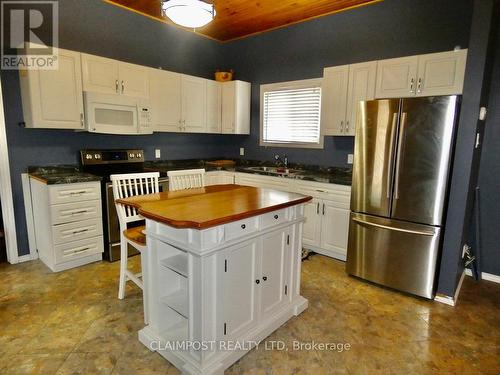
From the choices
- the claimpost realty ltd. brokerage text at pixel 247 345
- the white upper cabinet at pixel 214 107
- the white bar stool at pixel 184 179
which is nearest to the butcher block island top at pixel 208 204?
the white bar stool at pixel 184 179

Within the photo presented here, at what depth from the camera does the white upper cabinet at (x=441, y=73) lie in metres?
2.70

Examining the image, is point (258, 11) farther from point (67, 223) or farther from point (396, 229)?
point (67, 223)

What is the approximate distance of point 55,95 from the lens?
3.01m

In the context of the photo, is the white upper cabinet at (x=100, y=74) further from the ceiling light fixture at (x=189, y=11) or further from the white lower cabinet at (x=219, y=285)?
the white lower cabinet at (x=219, y=285)

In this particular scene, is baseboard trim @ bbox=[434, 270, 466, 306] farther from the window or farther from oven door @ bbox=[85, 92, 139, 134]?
oven door @ bbox=[85, 92, 139, 134]

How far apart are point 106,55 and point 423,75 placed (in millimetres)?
3478

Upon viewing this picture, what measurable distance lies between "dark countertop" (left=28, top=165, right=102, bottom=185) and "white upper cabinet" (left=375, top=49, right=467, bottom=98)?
3.10 meters

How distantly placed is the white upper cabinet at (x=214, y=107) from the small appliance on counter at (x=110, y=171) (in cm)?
115

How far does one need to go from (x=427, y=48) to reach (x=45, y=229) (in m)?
4.35

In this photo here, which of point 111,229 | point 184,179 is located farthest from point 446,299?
point 111,229

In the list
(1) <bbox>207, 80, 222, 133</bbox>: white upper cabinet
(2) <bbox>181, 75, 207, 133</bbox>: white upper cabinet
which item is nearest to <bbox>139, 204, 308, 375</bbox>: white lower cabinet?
(2) <bbox>181, 75, 207, 133</bbox>: white upper cabinet

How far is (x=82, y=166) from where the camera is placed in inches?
137

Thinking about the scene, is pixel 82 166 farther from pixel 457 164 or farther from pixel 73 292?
pixel 457 164

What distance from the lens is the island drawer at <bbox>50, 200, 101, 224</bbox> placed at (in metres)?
2.95
